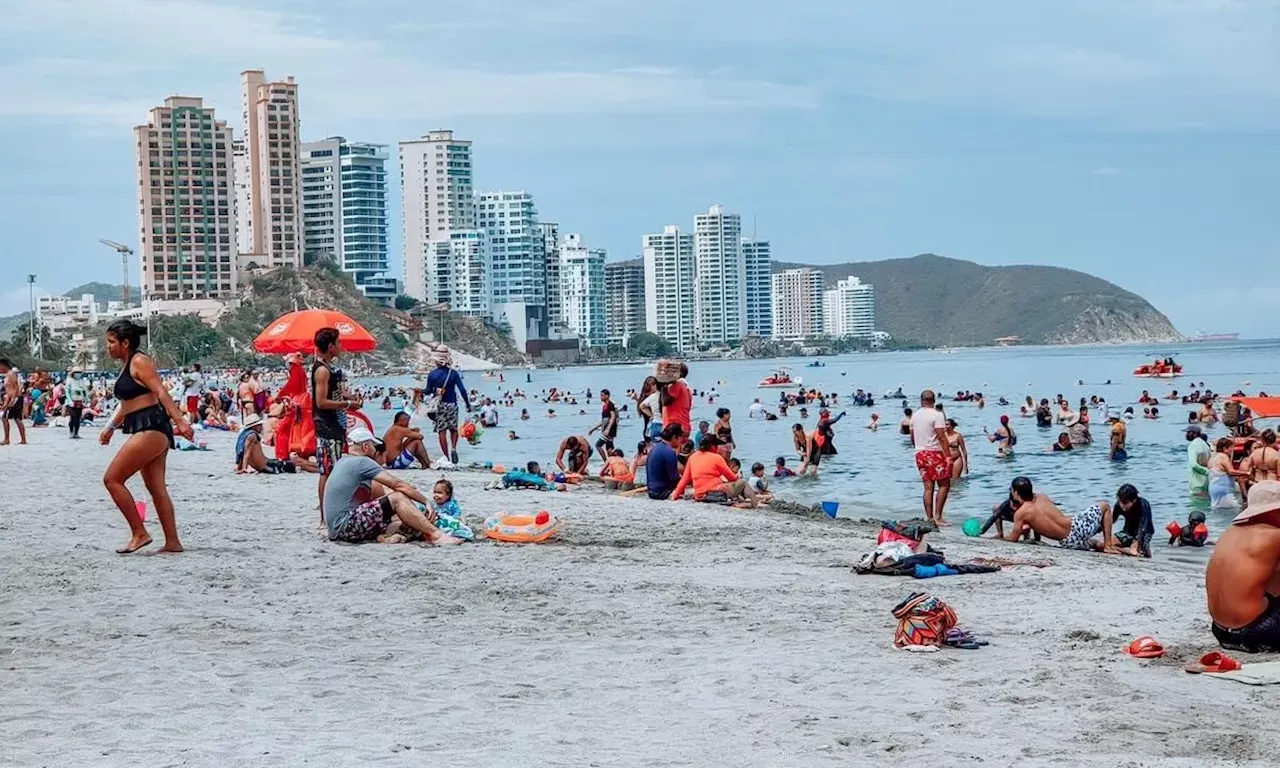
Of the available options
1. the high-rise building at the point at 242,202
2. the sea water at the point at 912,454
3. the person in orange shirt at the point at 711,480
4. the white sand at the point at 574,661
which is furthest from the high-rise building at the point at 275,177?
the white sand at the point at 574,661

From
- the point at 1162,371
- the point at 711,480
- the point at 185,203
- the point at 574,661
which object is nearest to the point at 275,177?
the point at 185,203

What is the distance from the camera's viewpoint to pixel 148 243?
6747 inches

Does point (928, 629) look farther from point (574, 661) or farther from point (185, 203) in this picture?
point (185, 203)

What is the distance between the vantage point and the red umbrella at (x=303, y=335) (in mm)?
17828

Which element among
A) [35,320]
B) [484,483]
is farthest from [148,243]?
[484,483]

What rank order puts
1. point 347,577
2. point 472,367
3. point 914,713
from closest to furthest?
point 914,713, point 347,577, point 472,367

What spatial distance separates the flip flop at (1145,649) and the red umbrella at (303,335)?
11.8m

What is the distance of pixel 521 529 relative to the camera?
11.6m

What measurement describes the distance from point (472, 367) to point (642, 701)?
165 meters

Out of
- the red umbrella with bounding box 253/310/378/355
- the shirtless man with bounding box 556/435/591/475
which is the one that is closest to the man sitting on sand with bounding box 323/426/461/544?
the red umbrella with bounding box 253/310/378/355

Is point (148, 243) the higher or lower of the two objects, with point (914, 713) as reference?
higher

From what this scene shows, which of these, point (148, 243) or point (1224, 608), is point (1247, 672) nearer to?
point (1224, 608)

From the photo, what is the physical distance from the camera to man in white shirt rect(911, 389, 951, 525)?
48.5 ft

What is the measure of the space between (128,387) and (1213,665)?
22.7 feet
